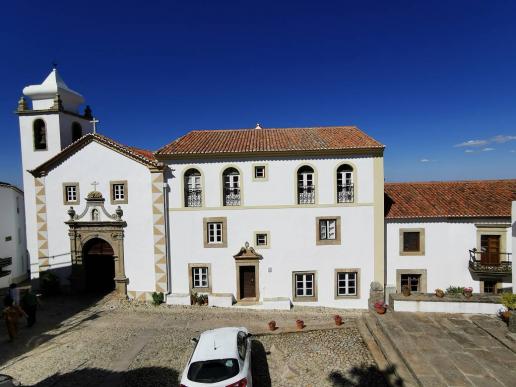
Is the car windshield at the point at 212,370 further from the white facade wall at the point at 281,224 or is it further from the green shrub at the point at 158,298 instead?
the green shrub at the point at 158,298

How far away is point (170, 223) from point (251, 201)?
4.82 m

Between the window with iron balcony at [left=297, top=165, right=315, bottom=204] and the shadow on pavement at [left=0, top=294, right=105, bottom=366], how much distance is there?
12.5 meters

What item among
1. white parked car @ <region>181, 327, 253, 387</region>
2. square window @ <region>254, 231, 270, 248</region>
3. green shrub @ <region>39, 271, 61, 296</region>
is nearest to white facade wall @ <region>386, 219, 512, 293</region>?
square window @ <region>254, 231, 270, 248</region>

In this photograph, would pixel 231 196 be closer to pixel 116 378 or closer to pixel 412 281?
pixel 116 378

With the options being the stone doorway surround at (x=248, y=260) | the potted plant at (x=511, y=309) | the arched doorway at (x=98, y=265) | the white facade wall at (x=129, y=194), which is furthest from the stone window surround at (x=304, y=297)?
the arched doorway at (x=98, y=265)

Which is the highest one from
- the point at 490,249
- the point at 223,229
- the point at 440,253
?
the point at 223,229

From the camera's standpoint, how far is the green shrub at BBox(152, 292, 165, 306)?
16703 millimetres

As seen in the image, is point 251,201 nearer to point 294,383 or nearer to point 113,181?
point 113,181

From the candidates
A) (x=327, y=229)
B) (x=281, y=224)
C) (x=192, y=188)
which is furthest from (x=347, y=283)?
(x=192, y=188)

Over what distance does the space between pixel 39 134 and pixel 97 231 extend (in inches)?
302

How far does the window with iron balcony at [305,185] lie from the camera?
54.5ft

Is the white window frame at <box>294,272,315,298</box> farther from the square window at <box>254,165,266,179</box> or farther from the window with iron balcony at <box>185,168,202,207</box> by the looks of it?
the window with iron balcony at <box>185,168,202,207</box>

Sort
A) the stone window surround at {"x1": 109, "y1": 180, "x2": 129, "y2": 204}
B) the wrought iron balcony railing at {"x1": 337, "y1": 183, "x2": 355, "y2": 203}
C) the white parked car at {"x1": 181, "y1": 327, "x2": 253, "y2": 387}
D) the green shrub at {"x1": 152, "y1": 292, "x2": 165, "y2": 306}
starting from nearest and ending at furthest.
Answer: the white parked car at {"x1": 181, "y1": 327, "x2": 253, "y2": 387}, the wrought iron balcony railing at {"x1": 337, "y1": 183, "x2": 355, "y2": 203}, the green shrub at {"x1": 152, "y1": 292, "x2": 165, "y2": 306}, the stone window surround at {"x1": 109, "y1": 180, "x2": 129, "y2": 204}

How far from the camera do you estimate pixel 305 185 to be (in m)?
16.7
